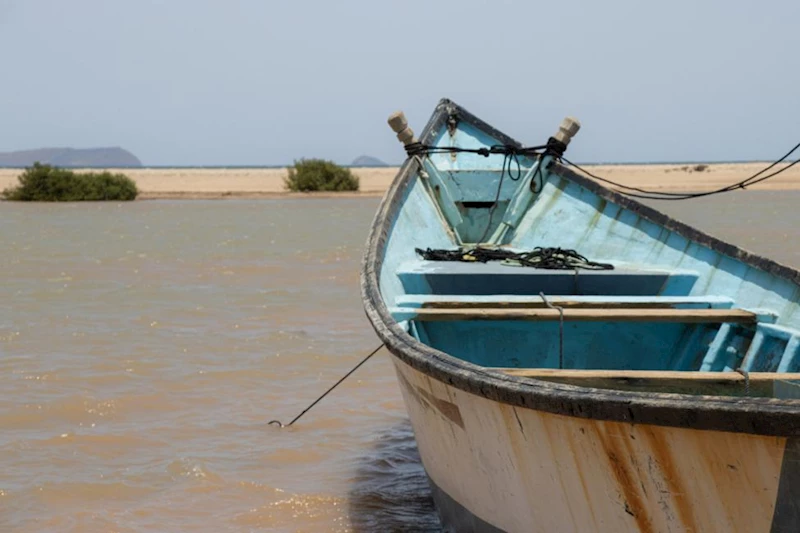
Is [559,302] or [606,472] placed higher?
[559,302]

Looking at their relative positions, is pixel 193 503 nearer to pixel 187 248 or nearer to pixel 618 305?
pixel 618 305

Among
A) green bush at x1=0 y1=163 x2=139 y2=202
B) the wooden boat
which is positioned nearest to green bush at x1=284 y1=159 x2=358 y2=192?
green bush at x1=0 y1=163 x2=139 y2=202

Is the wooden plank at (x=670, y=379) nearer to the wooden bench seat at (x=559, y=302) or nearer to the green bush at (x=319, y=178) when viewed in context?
the wooden bench seat at (x=559, y=302)

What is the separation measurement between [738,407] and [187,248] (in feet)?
47.8

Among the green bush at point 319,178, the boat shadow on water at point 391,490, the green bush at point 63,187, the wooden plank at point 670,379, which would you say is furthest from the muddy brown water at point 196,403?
the green bush at point 319,178

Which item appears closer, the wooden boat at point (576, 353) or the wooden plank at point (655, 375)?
the wooden boat at point (576, 353)

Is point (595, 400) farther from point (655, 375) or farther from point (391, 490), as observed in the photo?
point (391, 490)

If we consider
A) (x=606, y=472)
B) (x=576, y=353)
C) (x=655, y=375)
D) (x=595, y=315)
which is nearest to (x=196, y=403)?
(x=576, y=353)

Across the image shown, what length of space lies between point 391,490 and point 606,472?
2.57 metres

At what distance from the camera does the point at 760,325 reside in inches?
171

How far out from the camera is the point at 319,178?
34156 millimetres

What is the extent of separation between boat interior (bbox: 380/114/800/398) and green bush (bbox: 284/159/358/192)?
26.7 metres

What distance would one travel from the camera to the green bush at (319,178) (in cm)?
3403

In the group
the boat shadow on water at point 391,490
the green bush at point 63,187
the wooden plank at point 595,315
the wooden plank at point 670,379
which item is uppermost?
the wooden plank at point 595,315
